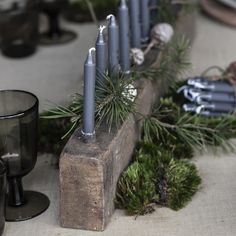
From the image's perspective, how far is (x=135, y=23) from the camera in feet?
3.43

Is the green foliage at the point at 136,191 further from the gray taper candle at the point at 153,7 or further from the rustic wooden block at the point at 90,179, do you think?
the gray taper candle at the point at 153,7

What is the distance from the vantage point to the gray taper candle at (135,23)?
40.8 inches

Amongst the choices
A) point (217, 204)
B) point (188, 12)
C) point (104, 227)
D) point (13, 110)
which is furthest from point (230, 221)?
point (188, 12)

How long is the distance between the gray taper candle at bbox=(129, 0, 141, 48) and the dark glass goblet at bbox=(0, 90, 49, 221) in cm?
26

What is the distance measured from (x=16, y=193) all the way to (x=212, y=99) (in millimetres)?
350

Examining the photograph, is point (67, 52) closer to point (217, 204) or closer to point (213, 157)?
point (213, 157)

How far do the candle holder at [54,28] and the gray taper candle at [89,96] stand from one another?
2.06 feet

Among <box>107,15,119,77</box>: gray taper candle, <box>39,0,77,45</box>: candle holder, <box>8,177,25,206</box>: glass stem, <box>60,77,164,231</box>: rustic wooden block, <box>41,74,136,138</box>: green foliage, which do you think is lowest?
<box>39,0,77,45</box>: candle holder

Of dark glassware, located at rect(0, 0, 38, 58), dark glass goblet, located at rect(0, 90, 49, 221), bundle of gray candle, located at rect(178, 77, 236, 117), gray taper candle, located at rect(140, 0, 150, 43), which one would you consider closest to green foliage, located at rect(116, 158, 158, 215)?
dark glass goblet, located at rect(0, 90, 49, 221)

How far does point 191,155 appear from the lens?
0.97 m

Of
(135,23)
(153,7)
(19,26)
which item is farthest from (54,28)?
(135,23)

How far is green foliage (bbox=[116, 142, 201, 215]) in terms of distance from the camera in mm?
845

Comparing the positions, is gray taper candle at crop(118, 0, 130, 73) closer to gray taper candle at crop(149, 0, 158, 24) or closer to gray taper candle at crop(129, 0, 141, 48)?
gray taper candle at crop(129, 0, 141, 48)

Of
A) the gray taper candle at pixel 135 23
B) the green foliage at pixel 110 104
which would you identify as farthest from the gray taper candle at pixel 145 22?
the green foliage at pixel 110 104
